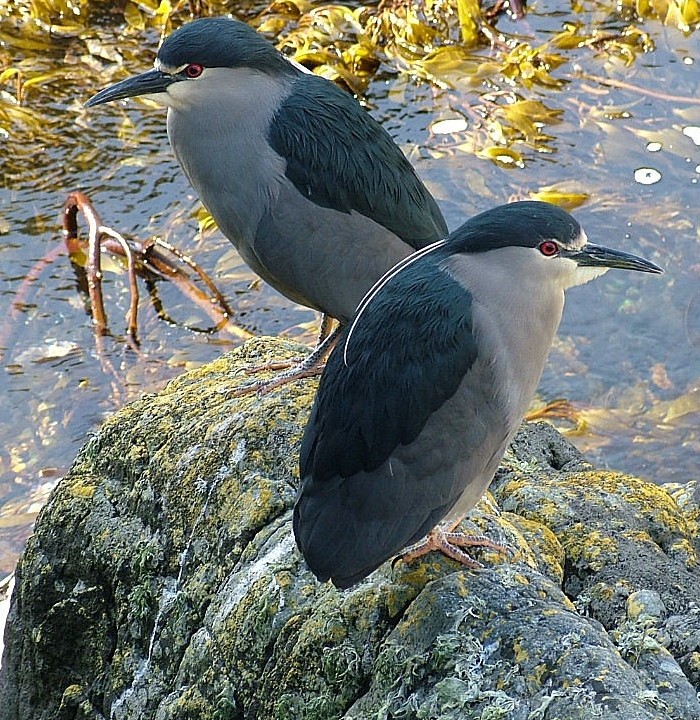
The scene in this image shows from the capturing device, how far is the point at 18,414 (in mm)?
5531

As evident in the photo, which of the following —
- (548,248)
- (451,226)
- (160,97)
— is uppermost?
(548,248)

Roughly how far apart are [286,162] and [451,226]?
2.57 m

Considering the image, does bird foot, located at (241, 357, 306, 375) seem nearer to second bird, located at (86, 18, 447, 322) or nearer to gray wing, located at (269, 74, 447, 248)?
second bird, located at (86, 18, 447, 322)

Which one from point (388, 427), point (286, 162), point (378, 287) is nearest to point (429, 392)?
point (388, 427)

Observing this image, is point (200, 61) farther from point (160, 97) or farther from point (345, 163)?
Answer: point (345, 163)

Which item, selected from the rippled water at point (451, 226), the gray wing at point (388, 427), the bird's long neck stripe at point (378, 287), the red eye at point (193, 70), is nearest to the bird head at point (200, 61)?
the red eye at point (193, 70)

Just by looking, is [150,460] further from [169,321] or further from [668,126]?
[668,126]

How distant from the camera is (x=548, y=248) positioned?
280 cm

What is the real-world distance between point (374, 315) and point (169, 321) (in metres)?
3.38

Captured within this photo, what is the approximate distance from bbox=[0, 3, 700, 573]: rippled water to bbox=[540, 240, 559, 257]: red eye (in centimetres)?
259

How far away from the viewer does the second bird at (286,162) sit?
3596 millimetres

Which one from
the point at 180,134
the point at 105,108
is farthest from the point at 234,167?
the point at 105,108

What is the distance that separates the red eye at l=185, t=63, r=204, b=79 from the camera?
12.0 feet

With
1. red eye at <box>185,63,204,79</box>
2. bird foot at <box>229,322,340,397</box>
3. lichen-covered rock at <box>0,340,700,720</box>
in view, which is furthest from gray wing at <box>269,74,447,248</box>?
lichen-covered rock at <box>0,340,700,720</box>
